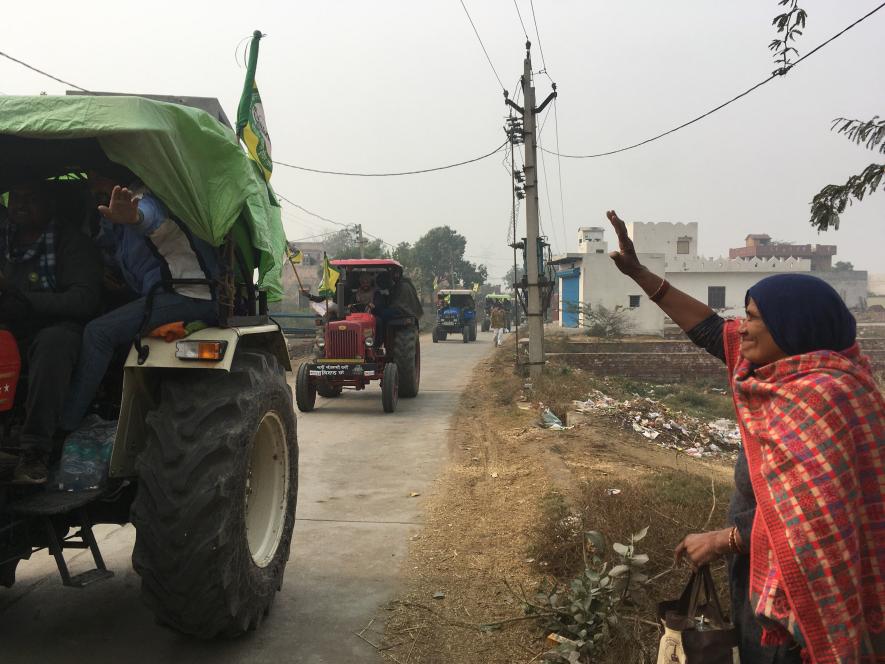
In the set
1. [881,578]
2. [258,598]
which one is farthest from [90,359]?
[881,578]

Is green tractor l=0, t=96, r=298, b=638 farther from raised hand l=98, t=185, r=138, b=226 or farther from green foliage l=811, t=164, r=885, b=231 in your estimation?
green foliage l=811, t=164, r=885, b=231

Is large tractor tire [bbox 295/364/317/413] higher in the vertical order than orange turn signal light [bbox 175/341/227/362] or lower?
lower

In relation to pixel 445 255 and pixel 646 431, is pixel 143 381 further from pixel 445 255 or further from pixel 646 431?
pixel 445 255

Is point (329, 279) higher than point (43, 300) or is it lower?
higher

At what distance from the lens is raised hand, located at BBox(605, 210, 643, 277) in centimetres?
293

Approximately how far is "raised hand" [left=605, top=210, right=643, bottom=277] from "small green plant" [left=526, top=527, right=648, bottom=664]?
4.76 feet

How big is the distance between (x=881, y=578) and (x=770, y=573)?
0.26 meters

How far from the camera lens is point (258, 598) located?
3.80 metres

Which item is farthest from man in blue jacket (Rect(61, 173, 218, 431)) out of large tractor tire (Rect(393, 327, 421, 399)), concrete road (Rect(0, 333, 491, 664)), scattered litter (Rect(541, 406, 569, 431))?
large tractor tire (Rect(393, 327, 421, 399))

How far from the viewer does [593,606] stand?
3.74 m

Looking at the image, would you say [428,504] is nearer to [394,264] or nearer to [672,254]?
[394,264]

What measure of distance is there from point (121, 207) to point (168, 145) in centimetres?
35

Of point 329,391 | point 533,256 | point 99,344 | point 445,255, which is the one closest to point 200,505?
point 99,344

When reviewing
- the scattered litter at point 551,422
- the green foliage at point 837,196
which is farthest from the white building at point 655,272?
the green foliage at point 837,196
